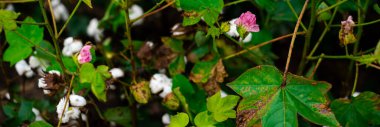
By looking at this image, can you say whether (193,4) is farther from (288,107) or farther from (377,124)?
(377,124)

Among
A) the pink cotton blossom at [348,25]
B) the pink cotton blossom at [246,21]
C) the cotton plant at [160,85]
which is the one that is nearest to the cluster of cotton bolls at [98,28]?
the cotton plant at [160,85]

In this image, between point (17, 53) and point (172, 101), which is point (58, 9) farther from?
point (172, 101)

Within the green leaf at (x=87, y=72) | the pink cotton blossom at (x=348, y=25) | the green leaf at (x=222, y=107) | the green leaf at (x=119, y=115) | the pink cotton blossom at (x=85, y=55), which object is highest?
the pink cotton blossom at (x=348, y=25)

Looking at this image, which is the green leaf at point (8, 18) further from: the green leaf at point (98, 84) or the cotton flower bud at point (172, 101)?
the cotton flower bud at point (172, 101)

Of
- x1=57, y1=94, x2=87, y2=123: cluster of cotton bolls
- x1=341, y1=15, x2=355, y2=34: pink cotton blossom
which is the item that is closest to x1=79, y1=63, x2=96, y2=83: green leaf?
x1=57, y1=94, x2=87, y2=123: cluster of cotton bolls

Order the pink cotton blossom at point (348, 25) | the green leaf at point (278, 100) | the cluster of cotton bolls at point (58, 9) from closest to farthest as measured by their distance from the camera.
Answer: the green leaf at point (278, 100)
the pink cotton blossom at point (348, 25)
the cluster of cotton bolls at point (58, 9)

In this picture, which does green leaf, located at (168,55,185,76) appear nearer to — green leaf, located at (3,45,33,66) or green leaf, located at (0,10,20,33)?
green leaf, located at (3,45,33,66)

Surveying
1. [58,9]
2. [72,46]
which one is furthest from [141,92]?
[58,9]
